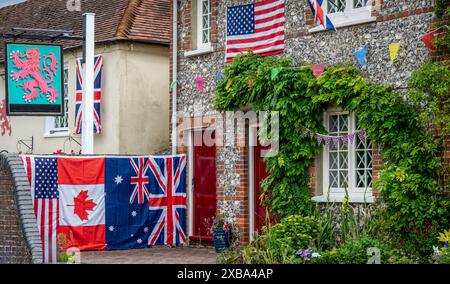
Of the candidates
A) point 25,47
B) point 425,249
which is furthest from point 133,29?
point 425,249

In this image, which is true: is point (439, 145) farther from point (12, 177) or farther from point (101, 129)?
point (101, 129)

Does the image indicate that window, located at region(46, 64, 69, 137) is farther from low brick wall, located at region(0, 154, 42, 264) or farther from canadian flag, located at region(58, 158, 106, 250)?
low brick wall, located at region(0, 154, 42, 264)

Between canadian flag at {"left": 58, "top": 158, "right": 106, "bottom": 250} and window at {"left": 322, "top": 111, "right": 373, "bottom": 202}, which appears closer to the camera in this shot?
window at {"left": 322, "top": 111, "right": 373, "bottom": 202}

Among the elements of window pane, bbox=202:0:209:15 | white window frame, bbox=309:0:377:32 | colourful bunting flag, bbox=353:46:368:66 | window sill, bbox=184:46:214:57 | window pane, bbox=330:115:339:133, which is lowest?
window pane, bbox=330:115:339:133

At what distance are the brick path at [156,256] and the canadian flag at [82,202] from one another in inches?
13.4

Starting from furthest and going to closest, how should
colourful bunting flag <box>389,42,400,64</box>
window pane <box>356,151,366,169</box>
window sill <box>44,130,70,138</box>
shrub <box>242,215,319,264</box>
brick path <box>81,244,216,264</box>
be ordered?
window sill <box>44,130,70,138</box> → brick path <box>81,244,216,264</box> → window pane <box>356,151,366,169</box> → colourful bunting flag <box>389,42,400,64</box> → shrub <box>242,215,319,264</box>

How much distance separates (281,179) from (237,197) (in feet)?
5.65

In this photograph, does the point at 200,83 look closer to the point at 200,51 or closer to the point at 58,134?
the point at 200,51

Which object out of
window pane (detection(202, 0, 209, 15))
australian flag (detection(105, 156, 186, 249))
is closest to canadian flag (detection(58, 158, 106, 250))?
australian flag (detection(105, 156, 186, 249))

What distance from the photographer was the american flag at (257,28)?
18.4 meters

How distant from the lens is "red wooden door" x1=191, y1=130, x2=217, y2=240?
66.4 feet

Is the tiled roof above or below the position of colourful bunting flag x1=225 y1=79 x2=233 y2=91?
above

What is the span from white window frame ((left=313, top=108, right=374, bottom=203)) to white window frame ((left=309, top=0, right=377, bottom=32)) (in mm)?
1485

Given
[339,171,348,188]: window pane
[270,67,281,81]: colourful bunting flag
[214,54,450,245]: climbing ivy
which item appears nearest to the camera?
[214,54,450,245]: climbing ivy
